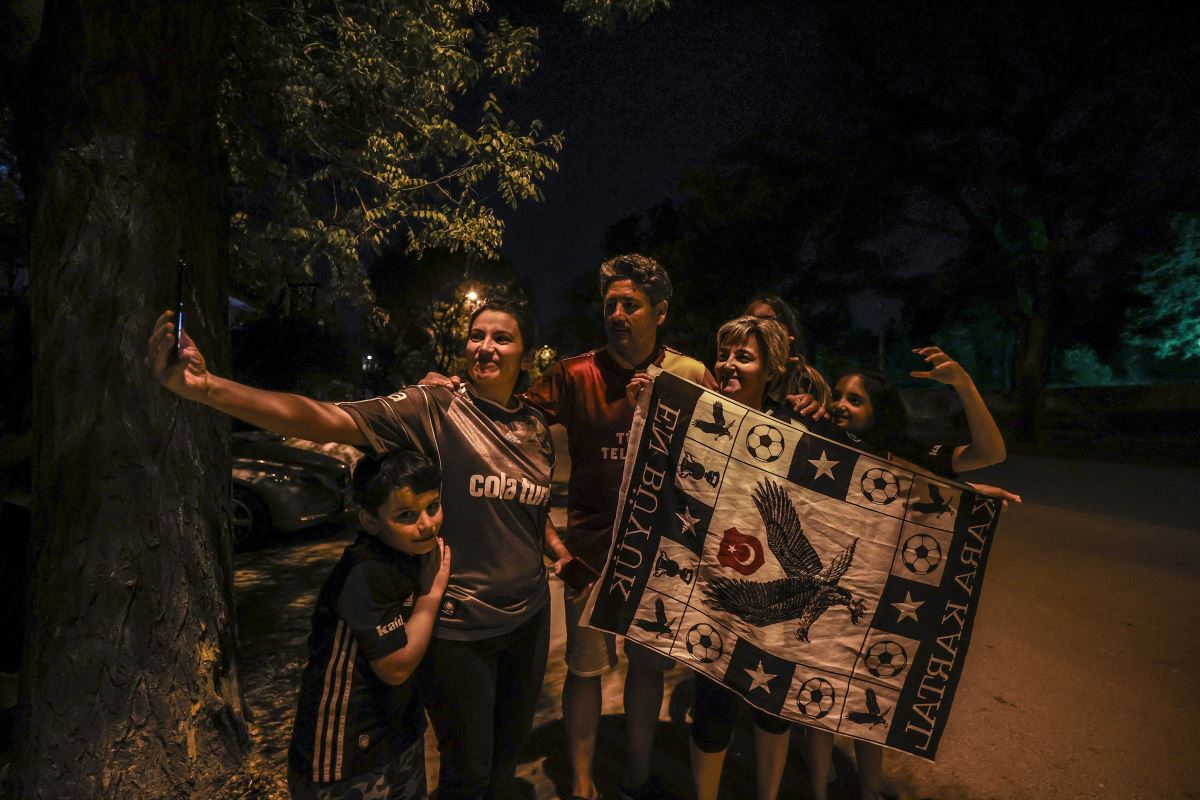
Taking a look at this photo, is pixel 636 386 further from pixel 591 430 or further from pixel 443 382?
pixel 443 382

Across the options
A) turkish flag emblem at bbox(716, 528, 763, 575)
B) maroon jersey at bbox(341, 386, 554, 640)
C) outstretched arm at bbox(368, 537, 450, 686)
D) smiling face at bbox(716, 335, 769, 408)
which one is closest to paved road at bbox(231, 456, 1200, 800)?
turkish flag emblem at bbox(716, 528, 763, 575)

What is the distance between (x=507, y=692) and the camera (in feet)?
7.98

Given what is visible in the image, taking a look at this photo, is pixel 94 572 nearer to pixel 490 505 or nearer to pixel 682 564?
pixel 490 505

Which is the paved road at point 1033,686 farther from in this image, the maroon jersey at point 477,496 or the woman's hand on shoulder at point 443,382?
the woman's hand on shoulder at point 443,382

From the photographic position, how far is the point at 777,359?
9.50 ft

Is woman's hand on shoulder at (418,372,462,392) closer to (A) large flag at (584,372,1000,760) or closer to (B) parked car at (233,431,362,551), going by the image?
(A) large flag at (584,372,1000,760)

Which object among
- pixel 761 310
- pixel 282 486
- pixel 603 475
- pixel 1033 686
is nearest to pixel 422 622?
pixel 603 475

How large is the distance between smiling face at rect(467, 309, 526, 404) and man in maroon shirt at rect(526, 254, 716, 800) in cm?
43

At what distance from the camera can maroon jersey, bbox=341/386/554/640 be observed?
7.48 ft

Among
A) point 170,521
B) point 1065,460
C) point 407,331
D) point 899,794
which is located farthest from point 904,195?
point 407,331

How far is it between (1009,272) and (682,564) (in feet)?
62.8

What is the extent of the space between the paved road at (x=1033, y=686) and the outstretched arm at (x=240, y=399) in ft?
6.77

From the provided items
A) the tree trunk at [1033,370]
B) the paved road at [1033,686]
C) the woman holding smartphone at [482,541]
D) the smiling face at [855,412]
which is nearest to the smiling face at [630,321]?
the woman holding smartphone at [482,541]

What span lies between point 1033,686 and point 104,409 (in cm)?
507
